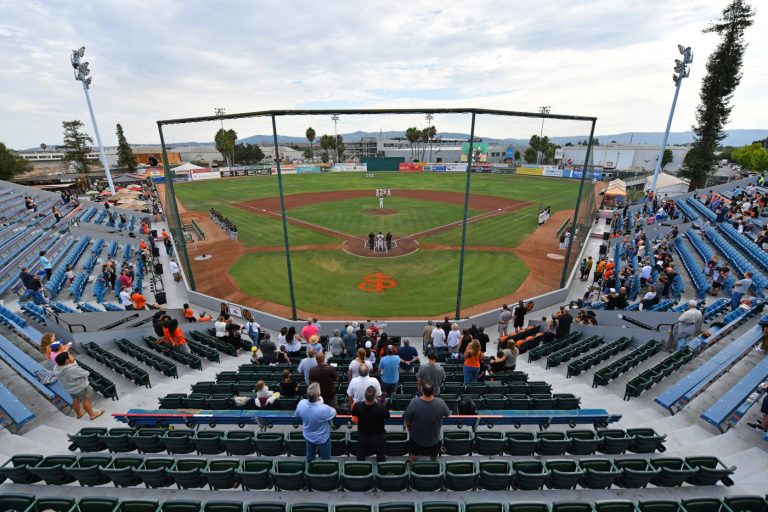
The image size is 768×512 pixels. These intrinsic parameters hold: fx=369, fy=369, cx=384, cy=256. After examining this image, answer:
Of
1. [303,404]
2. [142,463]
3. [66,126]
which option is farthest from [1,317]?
[66,126]

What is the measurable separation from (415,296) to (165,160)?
13592 millimetres

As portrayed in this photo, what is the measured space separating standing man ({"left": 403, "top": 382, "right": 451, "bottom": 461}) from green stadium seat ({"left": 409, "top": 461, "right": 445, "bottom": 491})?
0.86ft

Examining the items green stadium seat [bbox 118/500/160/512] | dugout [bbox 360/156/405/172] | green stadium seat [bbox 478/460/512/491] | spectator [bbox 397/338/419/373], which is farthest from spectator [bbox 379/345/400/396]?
dugout [bbox 360/156/405/172]

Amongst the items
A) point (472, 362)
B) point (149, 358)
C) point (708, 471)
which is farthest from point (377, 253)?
point (708, 471)

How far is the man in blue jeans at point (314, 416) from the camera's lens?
5.70 metres

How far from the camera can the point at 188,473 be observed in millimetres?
5664

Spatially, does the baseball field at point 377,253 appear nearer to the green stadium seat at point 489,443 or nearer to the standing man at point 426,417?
the green stadium seat at point 489,443

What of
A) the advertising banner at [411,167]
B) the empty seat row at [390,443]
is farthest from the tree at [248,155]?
the empty seat row at [390,443]

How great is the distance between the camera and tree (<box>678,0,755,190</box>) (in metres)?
38.4

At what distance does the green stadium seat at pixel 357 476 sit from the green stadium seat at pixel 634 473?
3909 millimetres

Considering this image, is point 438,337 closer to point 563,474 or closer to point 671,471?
point 563,474

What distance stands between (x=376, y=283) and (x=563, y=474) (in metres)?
15.7

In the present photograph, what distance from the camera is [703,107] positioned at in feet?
138

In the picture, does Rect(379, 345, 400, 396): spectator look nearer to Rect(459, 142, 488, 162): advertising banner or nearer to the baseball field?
the baseball field
